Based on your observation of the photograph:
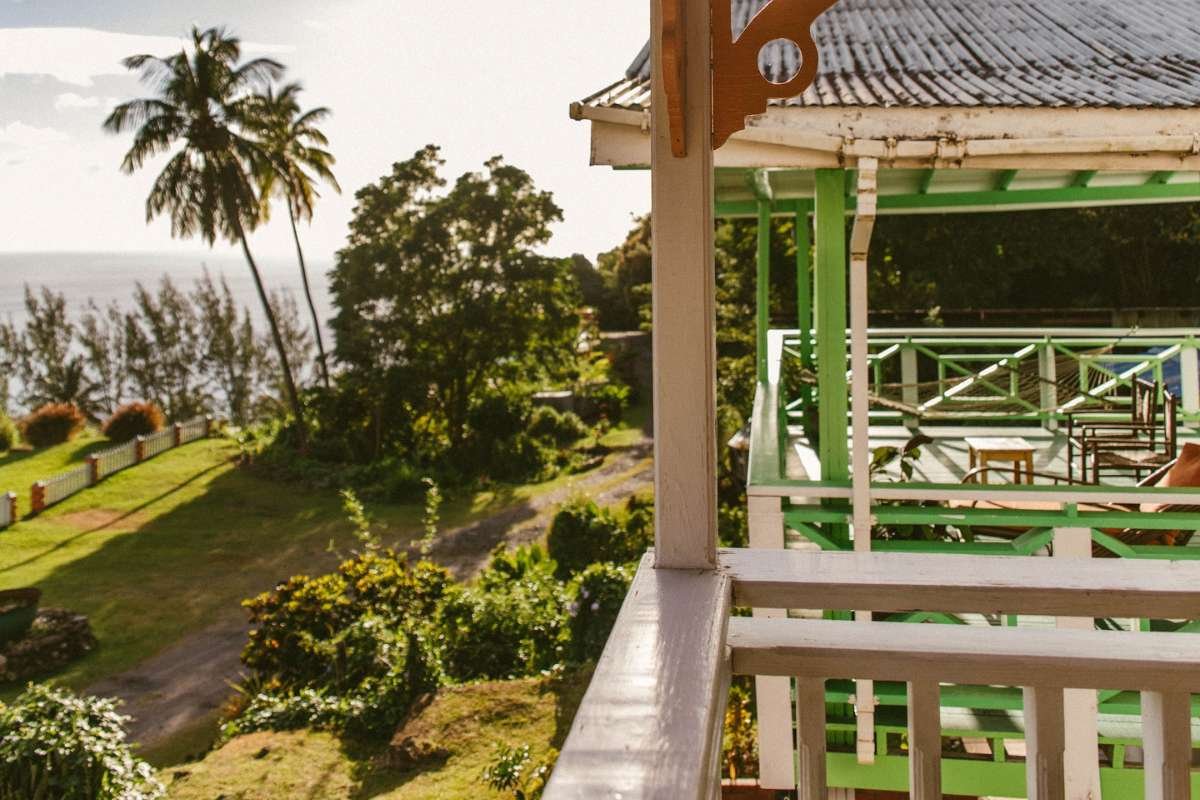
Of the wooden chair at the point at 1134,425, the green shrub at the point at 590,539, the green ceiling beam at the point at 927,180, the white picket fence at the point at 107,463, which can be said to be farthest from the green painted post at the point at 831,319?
the white picket fence at the point at 107,463

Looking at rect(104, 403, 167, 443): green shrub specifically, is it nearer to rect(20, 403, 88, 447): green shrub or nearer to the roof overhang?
rect(20, 403, 88, 447): green shrub

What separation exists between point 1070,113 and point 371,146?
1846 inches

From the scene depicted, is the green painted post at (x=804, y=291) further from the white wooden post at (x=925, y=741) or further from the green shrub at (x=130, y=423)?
the green shrub at (x=130, y=423)

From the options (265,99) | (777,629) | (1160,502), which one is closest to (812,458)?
(1160,502)

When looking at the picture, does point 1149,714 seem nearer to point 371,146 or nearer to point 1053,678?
point 1053,678

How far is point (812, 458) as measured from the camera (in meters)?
6.09

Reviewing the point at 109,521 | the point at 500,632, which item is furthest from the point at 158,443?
the point at 500,632

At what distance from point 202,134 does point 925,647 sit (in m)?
24.1

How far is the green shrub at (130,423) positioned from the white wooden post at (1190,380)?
74.7 ft

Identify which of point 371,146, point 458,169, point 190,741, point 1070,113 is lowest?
point 190,741

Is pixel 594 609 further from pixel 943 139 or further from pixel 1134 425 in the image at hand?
pixel 943 139

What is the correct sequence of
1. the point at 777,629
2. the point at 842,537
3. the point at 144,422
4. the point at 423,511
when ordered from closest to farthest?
1. the point at 777,629
2. the point at 842,537
3. the point at 423,511
4. the point at 144,422

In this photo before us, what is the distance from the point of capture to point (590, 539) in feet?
38.8

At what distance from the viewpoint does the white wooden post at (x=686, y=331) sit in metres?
1.41
